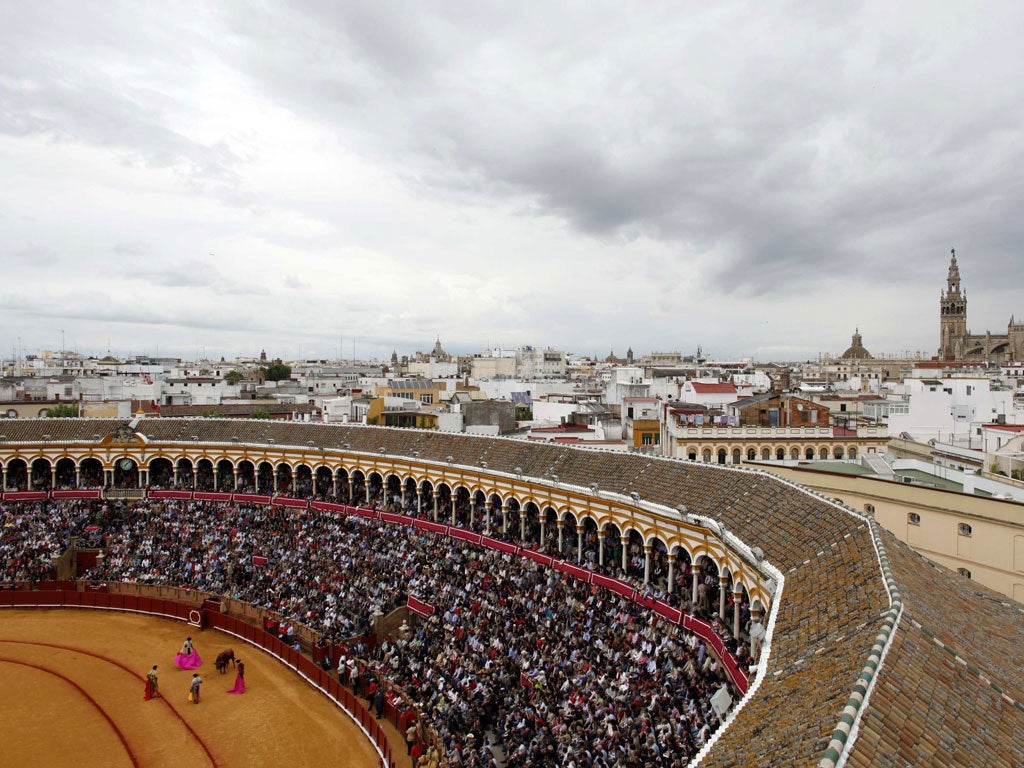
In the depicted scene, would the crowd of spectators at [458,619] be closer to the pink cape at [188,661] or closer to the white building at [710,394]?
the pink cape at [188,661]

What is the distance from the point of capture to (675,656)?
22094mm

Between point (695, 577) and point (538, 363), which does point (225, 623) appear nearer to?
point (695, 577)

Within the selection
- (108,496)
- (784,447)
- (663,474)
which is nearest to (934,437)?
(784,447)

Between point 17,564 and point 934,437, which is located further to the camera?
point 934,437

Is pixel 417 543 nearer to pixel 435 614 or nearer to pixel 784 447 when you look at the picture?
pixel 435 614

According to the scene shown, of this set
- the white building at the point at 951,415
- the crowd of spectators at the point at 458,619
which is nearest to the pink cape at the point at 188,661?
the crowd of spectators at the point at 458,619

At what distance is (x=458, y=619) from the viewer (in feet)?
93.9

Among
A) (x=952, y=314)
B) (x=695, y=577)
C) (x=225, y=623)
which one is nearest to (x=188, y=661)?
(x=225, y=623)

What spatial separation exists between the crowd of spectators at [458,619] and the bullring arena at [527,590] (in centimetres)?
10

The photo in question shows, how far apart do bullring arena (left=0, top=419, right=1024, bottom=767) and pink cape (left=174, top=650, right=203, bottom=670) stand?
1.57 metres

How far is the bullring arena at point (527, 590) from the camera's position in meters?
12.0

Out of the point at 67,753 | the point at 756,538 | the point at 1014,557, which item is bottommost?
the point at 67,753

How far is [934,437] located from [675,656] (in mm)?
36708

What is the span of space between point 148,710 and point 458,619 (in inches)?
461
